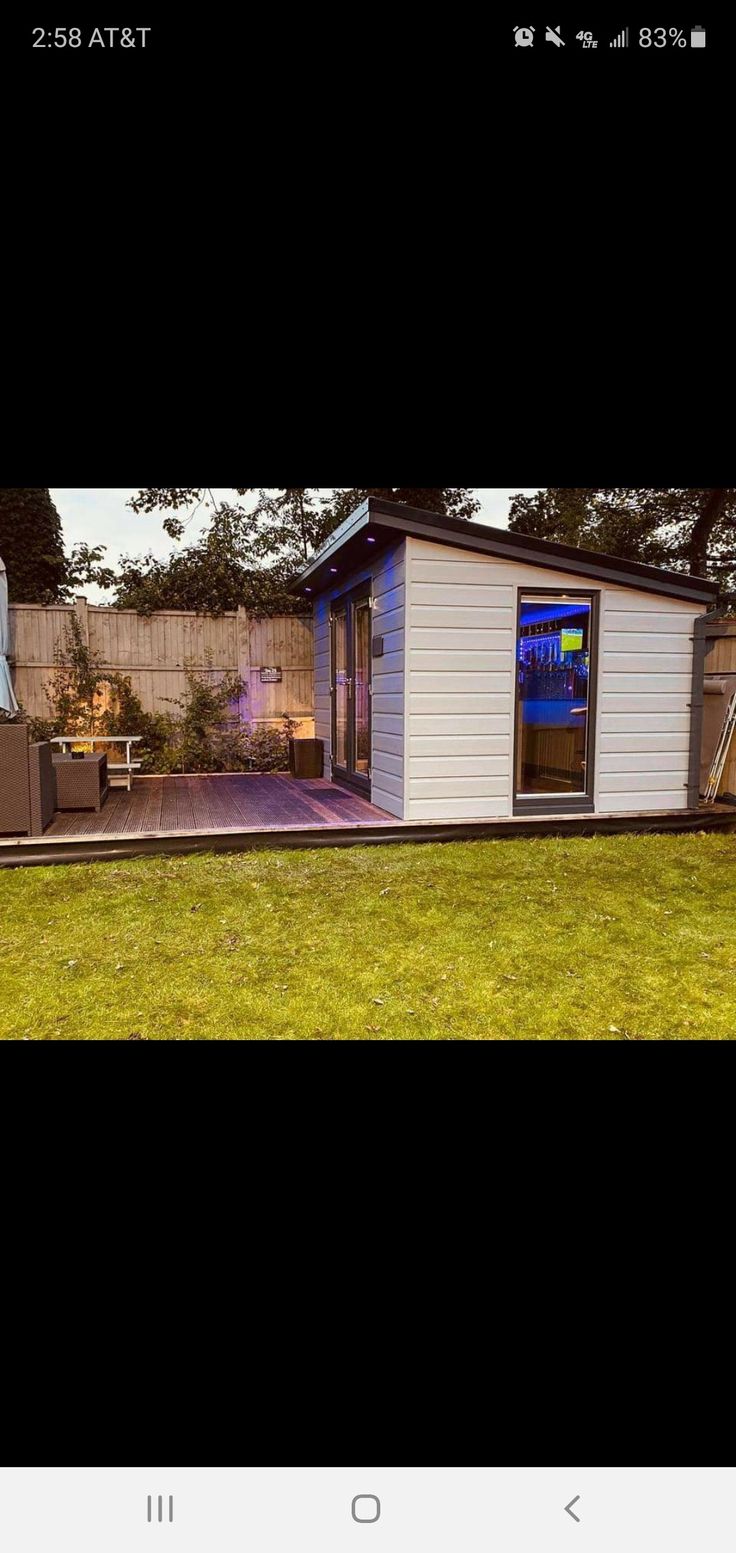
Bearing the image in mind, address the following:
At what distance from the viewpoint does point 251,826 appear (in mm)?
5945

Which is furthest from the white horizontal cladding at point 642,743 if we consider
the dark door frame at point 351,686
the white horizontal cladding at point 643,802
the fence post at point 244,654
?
the fence post at point 244,654

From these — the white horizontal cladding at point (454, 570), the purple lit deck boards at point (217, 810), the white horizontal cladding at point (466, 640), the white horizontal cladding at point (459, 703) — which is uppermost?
the white horizontal cladding at point (454, 570)

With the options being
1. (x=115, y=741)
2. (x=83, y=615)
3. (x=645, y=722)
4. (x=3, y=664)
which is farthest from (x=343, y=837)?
(x=83, y=615)

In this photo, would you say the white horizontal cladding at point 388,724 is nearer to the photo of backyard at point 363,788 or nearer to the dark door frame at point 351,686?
the photo of backyard at point 363,788

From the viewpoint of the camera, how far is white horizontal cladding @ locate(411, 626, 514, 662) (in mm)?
6141

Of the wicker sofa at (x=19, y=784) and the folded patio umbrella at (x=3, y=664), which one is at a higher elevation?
the folded patio umbrella at (x=3, y=664)

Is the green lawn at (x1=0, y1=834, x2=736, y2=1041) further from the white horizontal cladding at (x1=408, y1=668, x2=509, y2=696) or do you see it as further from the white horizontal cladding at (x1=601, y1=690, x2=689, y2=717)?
the white horizontal cladding at (x1=601, y1=690, x2=689, y2=717)

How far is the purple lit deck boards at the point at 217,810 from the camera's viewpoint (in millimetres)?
5871

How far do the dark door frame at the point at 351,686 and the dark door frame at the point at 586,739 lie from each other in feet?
4.53

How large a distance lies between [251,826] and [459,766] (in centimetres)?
166

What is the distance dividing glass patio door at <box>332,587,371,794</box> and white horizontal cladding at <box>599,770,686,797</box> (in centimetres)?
207

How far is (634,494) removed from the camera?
1368 centimetres
